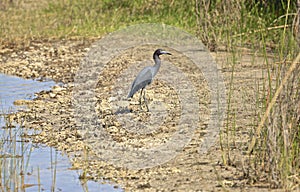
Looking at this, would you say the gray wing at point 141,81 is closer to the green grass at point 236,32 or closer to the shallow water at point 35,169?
the green grass at point 236,32

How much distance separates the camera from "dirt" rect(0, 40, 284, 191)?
5.70 m

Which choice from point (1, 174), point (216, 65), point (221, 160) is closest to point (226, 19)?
point (216, 65)

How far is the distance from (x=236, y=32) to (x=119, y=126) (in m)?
3.56

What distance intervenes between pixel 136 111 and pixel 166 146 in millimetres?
1436

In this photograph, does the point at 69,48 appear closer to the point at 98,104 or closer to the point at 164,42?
the point at 164,42

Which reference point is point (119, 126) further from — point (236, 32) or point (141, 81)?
point (236, 32)

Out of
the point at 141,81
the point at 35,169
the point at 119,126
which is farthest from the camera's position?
the point at 141,81

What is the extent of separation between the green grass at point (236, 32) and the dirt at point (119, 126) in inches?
4.8

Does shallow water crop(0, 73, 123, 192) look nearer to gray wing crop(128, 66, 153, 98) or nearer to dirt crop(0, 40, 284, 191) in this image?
dirt crop(0, 40, 284, 191)

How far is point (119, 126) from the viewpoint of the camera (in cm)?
746

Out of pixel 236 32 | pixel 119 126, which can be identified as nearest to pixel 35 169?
pixel 119 126

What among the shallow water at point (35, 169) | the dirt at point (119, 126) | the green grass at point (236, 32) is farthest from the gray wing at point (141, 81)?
the shallow water at point (35, 169)

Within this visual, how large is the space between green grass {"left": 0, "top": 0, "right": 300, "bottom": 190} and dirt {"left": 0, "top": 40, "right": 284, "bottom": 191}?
12 cm

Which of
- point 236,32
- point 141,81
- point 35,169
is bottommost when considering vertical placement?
point 35,169
